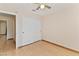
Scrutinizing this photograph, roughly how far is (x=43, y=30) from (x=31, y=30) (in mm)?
1057

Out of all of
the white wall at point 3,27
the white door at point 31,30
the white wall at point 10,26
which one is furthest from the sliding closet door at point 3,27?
the white door at point 31,30

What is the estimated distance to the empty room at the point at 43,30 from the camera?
391 centimetres

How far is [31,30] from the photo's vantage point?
5.83m

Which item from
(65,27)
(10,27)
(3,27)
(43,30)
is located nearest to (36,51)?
(65,27)

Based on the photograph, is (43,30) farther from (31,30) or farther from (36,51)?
(36,51)

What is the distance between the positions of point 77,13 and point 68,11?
475 mm

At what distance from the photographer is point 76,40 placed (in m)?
4.09

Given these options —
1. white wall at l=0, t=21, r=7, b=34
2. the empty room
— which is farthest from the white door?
white wall at l=0, t=21, r=7, b=34

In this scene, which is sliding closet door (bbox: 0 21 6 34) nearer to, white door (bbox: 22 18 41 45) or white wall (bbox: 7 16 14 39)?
white wall (bbox: 7 16 14 39)

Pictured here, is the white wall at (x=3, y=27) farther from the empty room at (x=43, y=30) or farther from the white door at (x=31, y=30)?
the white door at (x=31, y=30)

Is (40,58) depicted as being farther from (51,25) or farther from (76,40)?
(51,25)

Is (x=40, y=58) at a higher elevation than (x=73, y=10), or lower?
lower

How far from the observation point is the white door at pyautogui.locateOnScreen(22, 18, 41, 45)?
5254 mm

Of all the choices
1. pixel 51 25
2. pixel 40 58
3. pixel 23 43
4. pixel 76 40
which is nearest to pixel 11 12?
pixel 23 43
